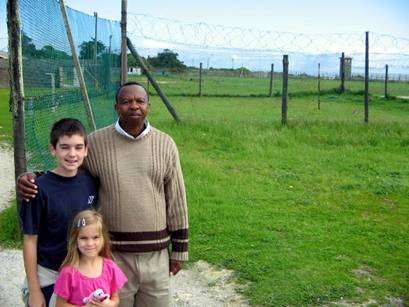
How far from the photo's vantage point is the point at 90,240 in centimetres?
247

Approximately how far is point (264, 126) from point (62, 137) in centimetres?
837

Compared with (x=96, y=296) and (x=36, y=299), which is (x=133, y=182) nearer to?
(x=96, y=296)

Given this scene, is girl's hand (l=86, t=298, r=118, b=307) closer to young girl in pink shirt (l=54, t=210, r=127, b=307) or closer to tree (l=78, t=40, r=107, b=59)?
young girl in pink shirt (l=54, t=210, r=127, b=307)

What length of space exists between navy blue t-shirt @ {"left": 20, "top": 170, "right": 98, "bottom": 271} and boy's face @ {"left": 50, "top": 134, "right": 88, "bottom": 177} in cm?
4

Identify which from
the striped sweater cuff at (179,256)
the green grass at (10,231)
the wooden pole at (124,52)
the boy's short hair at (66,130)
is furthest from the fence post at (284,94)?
the boy's short hair at (66,130)

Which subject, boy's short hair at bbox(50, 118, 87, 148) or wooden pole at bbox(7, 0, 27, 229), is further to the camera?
wooden pole at bbox(7, 0, 27, 229)

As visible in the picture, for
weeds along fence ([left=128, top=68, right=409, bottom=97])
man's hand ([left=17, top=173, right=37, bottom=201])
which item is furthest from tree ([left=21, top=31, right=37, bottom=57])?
weeds along fence ([left=128, top=68, right=409, bottom=97])

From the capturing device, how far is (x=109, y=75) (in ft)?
28.9

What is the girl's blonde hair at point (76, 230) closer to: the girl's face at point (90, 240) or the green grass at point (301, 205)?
the girl's face at point (90, 240)

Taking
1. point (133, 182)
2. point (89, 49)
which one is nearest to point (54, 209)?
point (133, 182)

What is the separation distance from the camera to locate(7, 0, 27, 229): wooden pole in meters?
4.21

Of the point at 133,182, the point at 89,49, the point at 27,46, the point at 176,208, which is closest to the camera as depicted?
the point at 133,182

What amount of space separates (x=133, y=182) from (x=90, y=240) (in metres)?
0.33

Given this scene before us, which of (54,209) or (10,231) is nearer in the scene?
(54,209)
